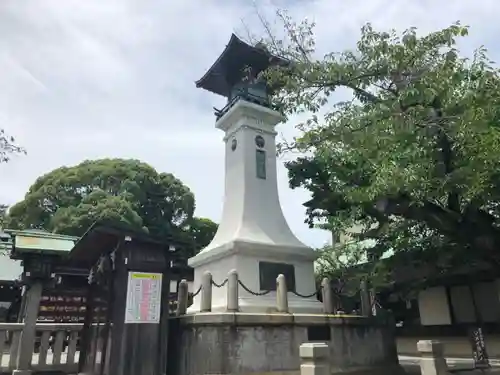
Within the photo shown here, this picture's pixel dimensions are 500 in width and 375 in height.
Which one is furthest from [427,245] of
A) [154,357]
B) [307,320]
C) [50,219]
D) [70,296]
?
[50,219]

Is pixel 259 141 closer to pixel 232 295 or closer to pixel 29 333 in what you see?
pixel 232 295

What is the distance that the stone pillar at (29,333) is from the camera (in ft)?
33.1

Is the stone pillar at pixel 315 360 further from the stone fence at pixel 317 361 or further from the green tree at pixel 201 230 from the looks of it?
the green tree at pixel 201 230

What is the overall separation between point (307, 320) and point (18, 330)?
789cm

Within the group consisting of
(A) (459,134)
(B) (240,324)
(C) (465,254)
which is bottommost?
(B) (240,324)

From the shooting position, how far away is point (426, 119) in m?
7.82

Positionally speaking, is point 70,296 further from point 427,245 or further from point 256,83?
point 427,245

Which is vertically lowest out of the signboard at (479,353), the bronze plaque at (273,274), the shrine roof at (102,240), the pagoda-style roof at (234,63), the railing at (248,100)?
the signboard at (479,353)

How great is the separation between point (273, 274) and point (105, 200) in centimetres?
2034

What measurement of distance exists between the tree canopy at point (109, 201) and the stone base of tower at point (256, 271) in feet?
48.6

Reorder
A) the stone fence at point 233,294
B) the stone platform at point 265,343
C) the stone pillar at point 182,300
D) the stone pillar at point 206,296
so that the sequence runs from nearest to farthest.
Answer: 1. the stone platform at point 265,343
2. the stone fence at point 233,294
3. the stone pillar at point 206,296
4. the stone pillar at point 182,300

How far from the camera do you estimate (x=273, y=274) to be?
39.0ft

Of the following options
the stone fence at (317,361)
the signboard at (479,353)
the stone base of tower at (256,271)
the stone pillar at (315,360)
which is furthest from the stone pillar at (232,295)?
the signboard at (479,353)

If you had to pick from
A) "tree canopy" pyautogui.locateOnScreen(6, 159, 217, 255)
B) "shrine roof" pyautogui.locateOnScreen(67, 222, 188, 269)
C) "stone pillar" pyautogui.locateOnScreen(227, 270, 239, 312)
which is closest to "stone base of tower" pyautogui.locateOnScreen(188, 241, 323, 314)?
"stone pillar" pyautogui.locateOnScreen(227, 270, 239, 312)
